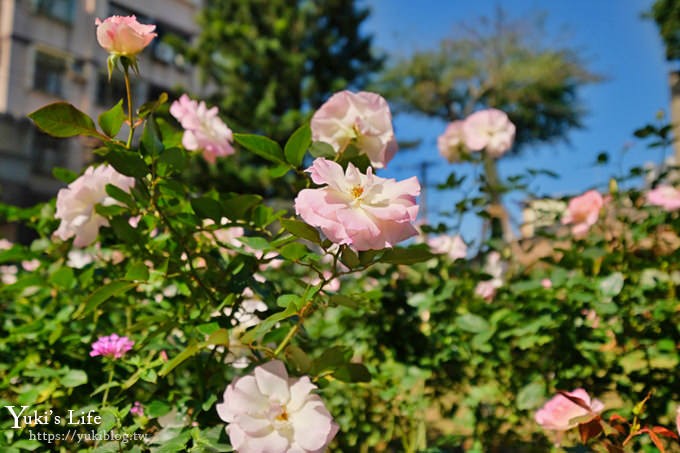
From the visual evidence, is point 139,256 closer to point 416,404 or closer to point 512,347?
point 416,404

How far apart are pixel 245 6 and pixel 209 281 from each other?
934 centimetres

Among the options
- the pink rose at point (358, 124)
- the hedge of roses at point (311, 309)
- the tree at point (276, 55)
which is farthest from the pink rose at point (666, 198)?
the tree at point (276, 55)

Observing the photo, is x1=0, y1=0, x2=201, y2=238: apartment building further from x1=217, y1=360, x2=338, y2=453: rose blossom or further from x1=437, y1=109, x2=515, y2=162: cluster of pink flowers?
x1=217, y1=360, x2=338, y2=453: rose blossom

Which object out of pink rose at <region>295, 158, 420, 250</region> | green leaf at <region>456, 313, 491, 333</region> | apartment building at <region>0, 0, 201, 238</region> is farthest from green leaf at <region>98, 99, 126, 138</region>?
apartment building at <region>0, 0, 201, 238</region>

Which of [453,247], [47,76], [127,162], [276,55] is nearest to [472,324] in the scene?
[453,247]

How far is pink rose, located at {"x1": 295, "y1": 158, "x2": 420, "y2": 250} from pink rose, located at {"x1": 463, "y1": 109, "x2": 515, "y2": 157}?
0.69 metres

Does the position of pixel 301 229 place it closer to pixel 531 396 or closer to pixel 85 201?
pixel 85 201

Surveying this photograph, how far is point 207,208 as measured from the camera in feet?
1.94

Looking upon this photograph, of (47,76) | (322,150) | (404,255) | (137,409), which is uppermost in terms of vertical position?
(47,76)

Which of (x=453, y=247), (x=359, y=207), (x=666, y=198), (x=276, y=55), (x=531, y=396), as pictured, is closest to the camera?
(x=359, y=207)

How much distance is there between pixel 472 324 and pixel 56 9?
41.7ft

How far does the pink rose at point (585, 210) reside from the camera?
1.00m

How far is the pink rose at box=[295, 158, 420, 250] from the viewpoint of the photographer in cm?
44

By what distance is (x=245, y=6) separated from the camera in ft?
30.1
